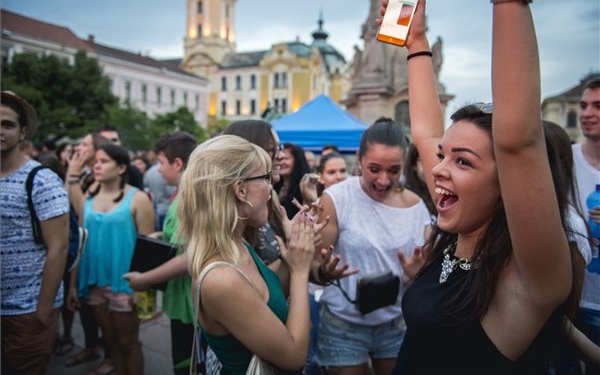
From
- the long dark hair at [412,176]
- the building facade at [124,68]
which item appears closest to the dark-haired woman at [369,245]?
the long dark hair at [412,176]

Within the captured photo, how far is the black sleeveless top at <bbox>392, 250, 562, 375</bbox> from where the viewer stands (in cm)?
113

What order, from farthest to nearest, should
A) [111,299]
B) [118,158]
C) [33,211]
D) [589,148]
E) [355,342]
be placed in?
1. [118,158]
2. [111,299]
3. [589,148]
4. [33,211]
5. [355,342]

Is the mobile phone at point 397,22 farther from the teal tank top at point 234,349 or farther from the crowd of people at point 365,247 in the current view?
the teal tank top at point 234,349

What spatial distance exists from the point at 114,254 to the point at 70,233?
414mm

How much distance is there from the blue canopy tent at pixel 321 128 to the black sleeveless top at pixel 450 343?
6.69 metres

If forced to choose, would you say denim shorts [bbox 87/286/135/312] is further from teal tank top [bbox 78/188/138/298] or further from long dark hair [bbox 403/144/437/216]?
long dark hair [bbox 403/144/437/216]

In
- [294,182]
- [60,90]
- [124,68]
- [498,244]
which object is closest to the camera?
[498,244]

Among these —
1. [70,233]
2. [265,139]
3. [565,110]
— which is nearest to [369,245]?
[265,139]

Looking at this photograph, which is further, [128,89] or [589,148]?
[128,89]

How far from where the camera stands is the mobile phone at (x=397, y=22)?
150 centimetres

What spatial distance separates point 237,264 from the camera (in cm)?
169

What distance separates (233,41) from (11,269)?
8012 centimetres

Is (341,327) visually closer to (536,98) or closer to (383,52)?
(536,98)

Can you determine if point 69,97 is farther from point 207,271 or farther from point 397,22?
A: point 397,22
